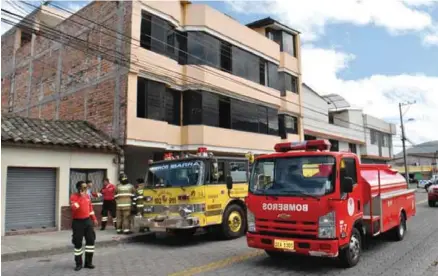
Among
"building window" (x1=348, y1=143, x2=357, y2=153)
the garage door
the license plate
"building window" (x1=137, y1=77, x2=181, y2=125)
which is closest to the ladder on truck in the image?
the license plate

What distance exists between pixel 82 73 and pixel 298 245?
14.1 meters

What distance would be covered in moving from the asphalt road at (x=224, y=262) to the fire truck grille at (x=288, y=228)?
66 centimetres

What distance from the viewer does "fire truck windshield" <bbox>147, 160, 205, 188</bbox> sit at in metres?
10.4

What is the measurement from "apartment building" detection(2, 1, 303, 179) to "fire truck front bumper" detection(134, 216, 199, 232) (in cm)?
508

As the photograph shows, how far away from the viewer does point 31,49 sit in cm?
2253

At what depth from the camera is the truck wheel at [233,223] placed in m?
11.0

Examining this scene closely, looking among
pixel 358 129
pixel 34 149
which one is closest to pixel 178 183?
pixel 34 149

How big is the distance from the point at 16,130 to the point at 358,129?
116ft

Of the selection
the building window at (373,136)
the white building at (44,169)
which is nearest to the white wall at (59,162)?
the white building at (44,169)

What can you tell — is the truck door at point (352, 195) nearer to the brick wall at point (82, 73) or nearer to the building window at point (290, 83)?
the brick wall at point (82, 73)

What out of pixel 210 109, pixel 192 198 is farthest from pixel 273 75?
pixel 192 198

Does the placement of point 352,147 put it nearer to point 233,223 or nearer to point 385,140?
point 385,140

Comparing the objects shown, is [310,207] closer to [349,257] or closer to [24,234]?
[349,257]

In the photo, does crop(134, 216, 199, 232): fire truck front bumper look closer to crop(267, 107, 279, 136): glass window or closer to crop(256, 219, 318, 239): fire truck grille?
crop(256, 219, 318, 239): fire truck grille
